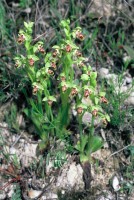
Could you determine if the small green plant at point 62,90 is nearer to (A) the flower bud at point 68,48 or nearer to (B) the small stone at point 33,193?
(A) the flower bud at point 68,48

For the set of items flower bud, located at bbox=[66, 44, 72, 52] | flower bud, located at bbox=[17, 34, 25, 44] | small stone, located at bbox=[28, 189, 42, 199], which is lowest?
small stone, located at bbox=[28, 189, 42, 199]

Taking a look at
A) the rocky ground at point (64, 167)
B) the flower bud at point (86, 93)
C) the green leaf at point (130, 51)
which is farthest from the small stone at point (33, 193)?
the green leaf at point (130, 51)

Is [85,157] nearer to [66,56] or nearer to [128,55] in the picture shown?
[66,56]

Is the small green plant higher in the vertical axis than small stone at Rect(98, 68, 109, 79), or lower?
lower

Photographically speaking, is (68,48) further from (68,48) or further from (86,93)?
(86,93)

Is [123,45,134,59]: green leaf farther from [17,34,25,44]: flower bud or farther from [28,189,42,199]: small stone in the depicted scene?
[28,189,42,199]: small stone

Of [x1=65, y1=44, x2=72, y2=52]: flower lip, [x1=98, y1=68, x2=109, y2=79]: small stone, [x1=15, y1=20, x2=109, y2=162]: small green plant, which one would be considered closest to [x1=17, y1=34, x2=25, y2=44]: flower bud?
[x1=15, y1=20, x2=109, y2=162]: small green plant

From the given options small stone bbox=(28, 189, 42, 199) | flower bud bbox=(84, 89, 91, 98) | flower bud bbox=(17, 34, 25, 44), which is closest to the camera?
flower bud bbox=(84, 89, 91, 98)

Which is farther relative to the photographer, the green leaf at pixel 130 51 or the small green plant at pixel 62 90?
the green leaf at pixel 130 51

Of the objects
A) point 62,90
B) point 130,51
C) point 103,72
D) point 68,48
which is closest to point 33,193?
point 62,90
